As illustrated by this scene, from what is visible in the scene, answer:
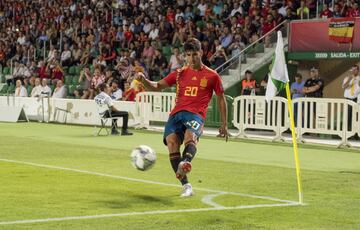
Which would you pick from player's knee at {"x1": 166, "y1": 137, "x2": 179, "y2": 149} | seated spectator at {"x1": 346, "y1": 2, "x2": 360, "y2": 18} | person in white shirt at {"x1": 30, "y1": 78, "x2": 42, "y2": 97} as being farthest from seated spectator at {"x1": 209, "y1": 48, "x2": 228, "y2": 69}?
A: player's knee at {"x1": 166, "y1": 137, "x2": 179, "y2": 149}

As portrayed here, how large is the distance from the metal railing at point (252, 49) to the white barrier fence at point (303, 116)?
5.14m

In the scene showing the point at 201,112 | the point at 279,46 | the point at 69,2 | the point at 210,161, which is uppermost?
the point at 69,2

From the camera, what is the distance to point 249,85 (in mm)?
26359

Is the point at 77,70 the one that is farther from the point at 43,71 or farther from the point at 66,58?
the point at 43,71

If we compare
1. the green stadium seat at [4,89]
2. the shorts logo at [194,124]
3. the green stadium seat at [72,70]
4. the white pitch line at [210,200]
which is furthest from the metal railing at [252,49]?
the white pitch line at [210,200]

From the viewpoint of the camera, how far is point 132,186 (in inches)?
487

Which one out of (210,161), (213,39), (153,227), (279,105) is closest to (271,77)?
(153,227)

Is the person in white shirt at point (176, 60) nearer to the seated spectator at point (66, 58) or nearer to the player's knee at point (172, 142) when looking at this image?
the seated spectator at point (66, 58)

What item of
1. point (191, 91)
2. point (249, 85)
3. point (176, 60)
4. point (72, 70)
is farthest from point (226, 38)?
point (191, 91)

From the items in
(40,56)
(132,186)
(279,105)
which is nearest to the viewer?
(132,186)

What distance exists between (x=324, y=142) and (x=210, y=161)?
19.3 ft

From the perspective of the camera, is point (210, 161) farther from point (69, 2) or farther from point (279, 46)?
point (69, 2)

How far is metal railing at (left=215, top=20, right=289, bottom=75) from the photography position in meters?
28.6

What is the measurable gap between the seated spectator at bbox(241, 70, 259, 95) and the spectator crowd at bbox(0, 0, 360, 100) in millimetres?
2689
